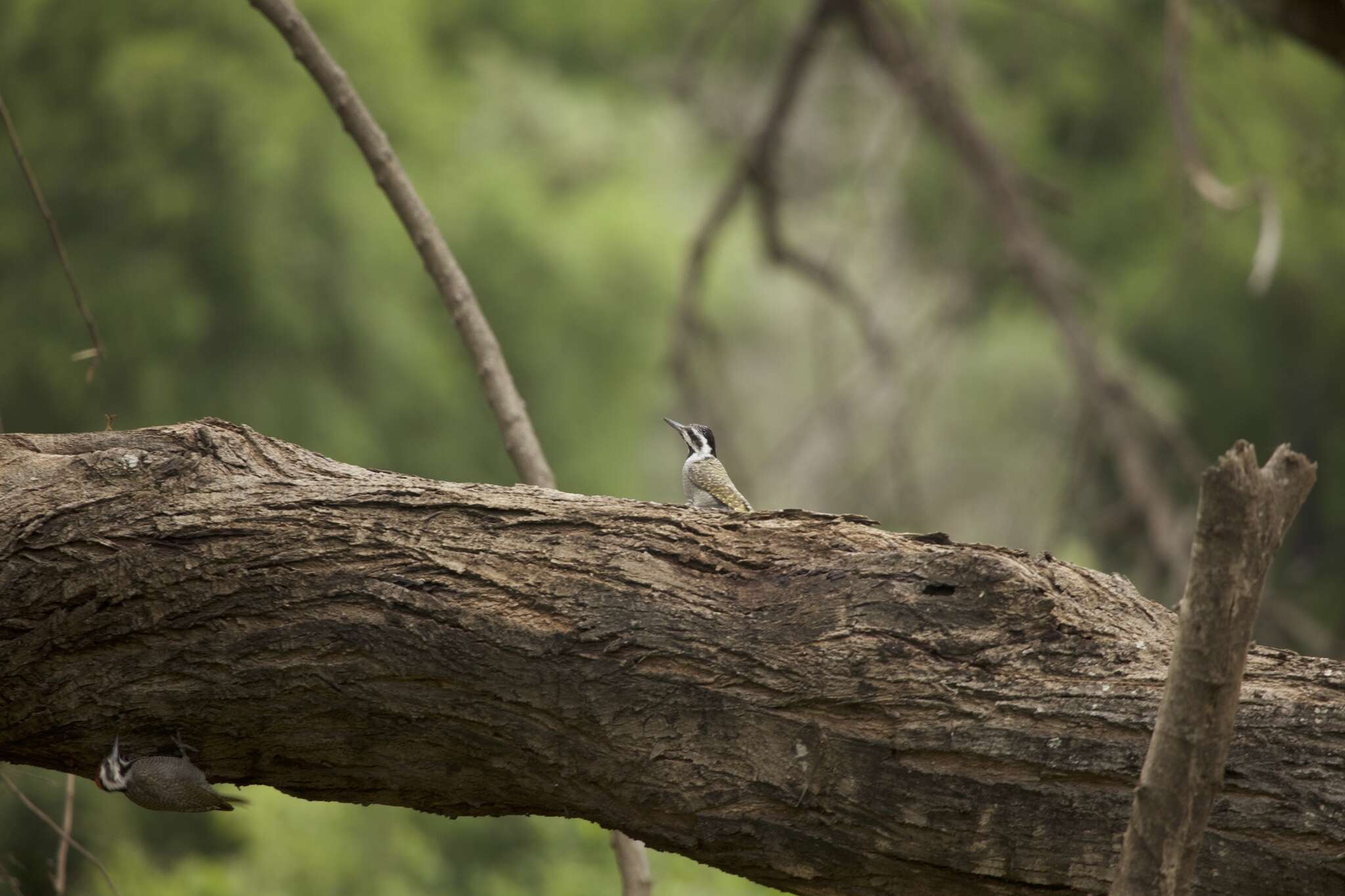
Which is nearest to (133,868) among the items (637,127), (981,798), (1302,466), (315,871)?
(315,871)

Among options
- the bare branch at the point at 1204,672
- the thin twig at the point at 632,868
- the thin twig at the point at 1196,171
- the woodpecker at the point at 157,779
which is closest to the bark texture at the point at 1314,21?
the thin twig at the point at 1196,171

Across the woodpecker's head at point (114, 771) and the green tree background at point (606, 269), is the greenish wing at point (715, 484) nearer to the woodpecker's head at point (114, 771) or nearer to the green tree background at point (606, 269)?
the green tree background at point (606, 269)

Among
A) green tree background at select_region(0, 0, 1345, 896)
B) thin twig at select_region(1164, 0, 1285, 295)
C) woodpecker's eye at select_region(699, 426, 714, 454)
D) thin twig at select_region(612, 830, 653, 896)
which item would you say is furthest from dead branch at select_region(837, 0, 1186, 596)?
thin twig at select_region(612, 830, 653, 896)

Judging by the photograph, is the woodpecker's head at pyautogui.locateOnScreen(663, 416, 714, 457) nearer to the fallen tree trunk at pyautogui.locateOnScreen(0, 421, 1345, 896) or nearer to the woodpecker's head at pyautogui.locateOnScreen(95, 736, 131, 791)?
the fallen tree trunk at pyautogui.locateOnScreen(0, 421, 1345, 896)

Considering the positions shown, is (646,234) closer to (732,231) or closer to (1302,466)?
(732,231)

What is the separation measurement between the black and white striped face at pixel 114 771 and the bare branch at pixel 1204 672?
5.64 ft

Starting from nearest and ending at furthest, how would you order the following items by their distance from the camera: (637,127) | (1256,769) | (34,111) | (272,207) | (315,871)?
(1256,769), (315,871), (34,111), (272,207), (637,127)

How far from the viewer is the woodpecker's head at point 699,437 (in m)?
4.83

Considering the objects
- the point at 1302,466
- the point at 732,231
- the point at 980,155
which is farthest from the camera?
the point at 732,231

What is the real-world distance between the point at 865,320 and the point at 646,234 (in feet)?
19.5

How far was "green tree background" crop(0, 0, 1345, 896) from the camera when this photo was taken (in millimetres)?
8117

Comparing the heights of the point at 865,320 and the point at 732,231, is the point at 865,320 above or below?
below

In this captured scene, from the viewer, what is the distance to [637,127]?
1503 centimetres

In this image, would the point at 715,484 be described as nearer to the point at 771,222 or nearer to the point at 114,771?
the point at 114,771
